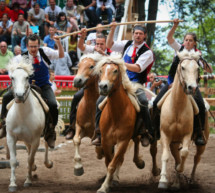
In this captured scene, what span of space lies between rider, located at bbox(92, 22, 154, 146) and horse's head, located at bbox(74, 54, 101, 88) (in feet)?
1.34

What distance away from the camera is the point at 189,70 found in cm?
695

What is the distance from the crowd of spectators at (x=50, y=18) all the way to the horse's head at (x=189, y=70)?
8.17 m

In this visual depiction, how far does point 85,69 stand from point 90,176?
2.14 m

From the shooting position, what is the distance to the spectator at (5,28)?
15672 millimetres

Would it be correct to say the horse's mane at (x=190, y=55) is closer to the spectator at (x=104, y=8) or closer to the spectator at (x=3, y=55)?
the spectator at (x=3, y=55)

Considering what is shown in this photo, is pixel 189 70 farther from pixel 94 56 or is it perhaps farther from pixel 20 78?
pixel 20 78

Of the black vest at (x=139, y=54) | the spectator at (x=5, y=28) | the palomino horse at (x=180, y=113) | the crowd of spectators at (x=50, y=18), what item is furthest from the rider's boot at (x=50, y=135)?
the spectator at (x=5, y=28)

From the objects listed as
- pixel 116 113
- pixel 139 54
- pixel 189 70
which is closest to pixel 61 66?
pixel 139 54

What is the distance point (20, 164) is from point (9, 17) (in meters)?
7.65

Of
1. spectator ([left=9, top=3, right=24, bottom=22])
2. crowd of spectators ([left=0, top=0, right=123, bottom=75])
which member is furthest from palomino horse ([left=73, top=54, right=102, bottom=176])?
spectator ([left=9, top=3, right=24, bottom=22])

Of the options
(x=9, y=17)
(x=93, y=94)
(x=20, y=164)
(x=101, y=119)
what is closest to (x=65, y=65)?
(x=9, y=17)

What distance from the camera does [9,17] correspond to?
16328 mm

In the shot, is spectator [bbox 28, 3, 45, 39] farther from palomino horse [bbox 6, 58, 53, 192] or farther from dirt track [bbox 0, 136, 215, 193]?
palomino horse [bbox 6, 58, 53, 192]

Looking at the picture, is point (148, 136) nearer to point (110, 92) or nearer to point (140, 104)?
point (140, 104)
